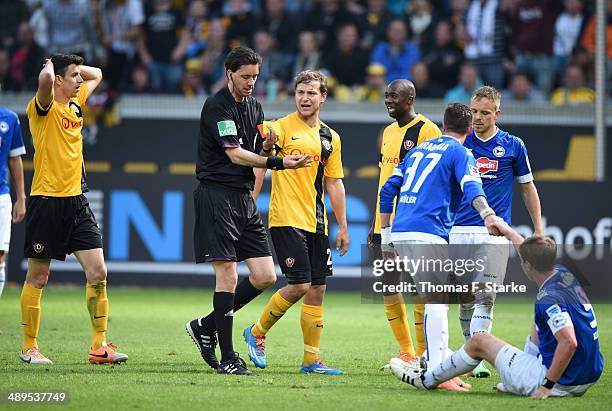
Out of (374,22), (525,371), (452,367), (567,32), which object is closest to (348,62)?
(374,22)

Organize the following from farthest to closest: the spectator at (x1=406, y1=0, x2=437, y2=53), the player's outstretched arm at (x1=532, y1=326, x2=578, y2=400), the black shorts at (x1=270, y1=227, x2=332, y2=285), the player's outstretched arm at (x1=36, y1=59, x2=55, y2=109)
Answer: the spectator at (x1=406, y1=0, x2=437, y2=53) < the black shorts at (x1=270, y1=227, x2=332, y2=285) < the player's outstretched arm at (x1=36, y1=59, x2=55, y2=109) < the player's outstretched arm at (x1=532, y1=326, x2=578, y2=400)

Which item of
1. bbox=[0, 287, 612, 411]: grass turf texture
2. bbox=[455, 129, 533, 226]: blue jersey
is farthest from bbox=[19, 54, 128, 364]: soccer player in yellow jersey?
bbox=[455, 129, 533, 226]: blue jersey

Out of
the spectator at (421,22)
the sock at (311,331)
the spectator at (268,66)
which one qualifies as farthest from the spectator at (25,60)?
the sock at (311,331)

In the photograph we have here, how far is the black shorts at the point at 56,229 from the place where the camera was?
870 centimetres

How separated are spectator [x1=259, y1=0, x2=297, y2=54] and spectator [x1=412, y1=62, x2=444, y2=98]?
2380 millimetres

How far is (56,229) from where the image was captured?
8719mm

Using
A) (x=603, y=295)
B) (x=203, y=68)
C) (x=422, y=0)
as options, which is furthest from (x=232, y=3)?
(x=603, y=295)

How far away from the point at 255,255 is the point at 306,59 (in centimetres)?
1055

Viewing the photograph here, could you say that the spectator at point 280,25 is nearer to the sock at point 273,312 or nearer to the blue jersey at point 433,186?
the sock at point 273,312

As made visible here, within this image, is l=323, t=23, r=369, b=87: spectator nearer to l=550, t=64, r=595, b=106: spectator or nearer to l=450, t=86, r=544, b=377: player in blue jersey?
l=550, t=64, r=595, b=106: spectator

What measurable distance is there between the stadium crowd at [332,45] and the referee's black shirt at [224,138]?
9.69 m

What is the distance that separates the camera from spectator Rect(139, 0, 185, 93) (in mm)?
19125

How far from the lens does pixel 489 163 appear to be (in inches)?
338

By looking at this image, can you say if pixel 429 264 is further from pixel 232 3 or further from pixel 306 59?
pixel 232 3
